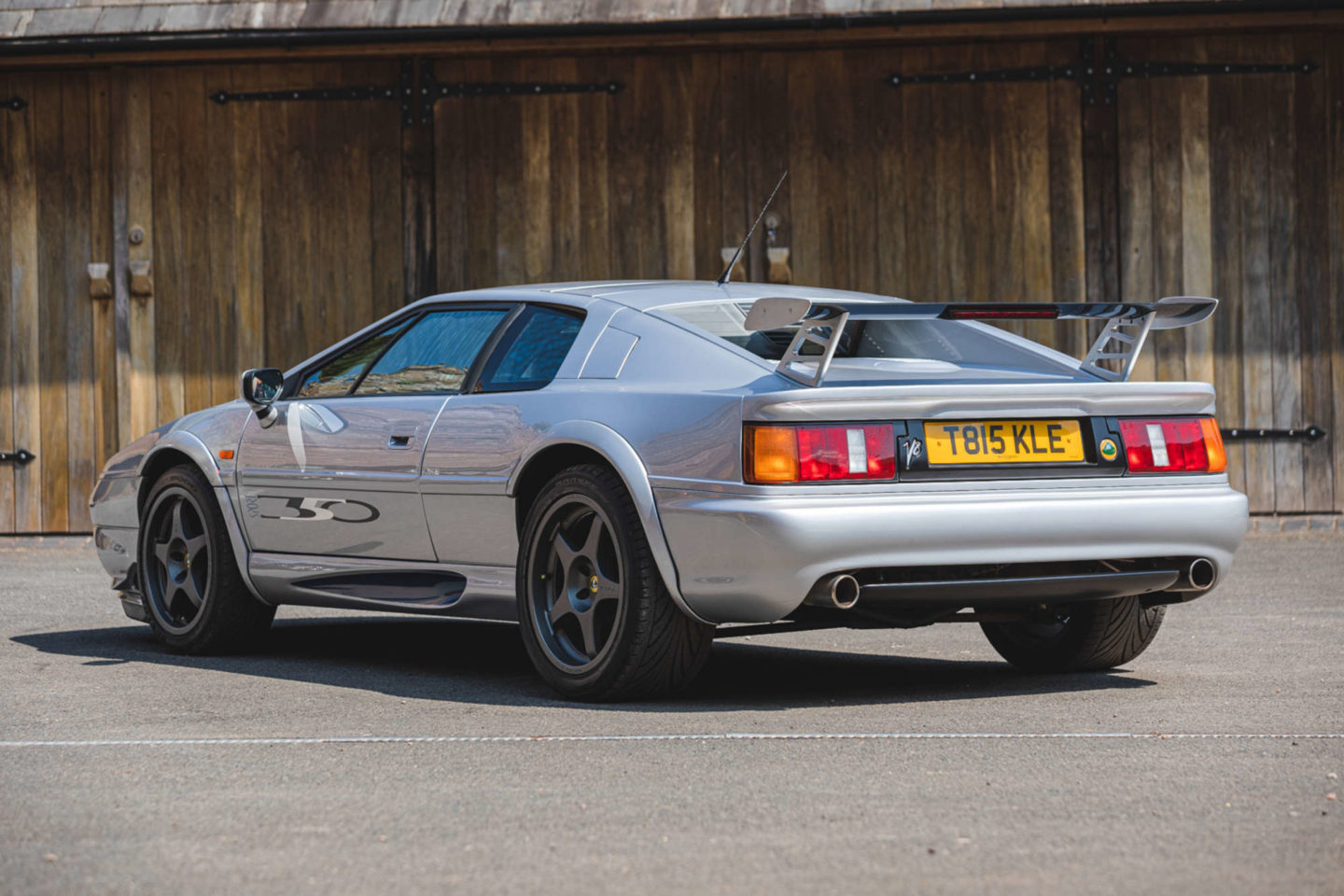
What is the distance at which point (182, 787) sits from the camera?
179 inches

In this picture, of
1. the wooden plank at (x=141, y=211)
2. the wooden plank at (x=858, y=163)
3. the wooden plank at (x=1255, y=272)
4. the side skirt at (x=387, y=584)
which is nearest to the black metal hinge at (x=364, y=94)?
the wooden plank at (x=141, y=211)

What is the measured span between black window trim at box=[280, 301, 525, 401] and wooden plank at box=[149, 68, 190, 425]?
6.54 meters

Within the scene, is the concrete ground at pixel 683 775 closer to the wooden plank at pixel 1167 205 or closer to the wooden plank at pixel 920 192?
the wooden plank at pixel 1167 205

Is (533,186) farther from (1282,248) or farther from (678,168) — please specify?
(1282,248)

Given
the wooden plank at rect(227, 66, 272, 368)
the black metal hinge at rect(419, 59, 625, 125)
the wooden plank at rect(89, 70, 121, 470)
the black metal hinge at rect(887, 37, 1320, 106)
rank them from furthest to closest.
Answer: the wooden plank at rect(89, 70, 121, 470) < the wooden plank at rect(227, 66, 272, 368) < the black metal hinge at rect(419, 59, 625, 125) < the black metal hinge at rect(887, 37, 1320, 106)

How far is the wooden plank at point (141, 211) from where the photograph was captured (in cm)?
1341

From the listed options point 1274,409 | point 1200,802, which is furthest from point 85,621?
point 1274,409

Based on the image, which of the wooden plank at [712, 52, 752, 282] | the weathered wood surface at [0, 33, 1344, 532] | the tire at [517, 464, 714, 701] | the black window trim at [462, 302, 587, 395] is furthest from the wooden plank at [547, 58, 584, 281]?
the tire at [517, 464, 714, 701]

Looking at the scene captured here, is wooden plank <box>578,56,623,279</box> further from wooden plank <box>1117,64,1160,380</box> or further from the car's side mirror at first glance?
the car's side mirror

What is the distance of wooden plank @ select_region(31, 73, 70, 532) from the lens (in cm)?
1346

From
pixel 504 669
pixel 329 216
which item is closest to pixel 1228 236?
pixel 329 216

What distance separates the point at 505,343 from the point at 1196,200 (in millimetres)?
7588

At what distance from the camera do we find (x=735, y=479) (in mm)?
5375

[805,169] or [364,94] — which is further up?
[364,94]
